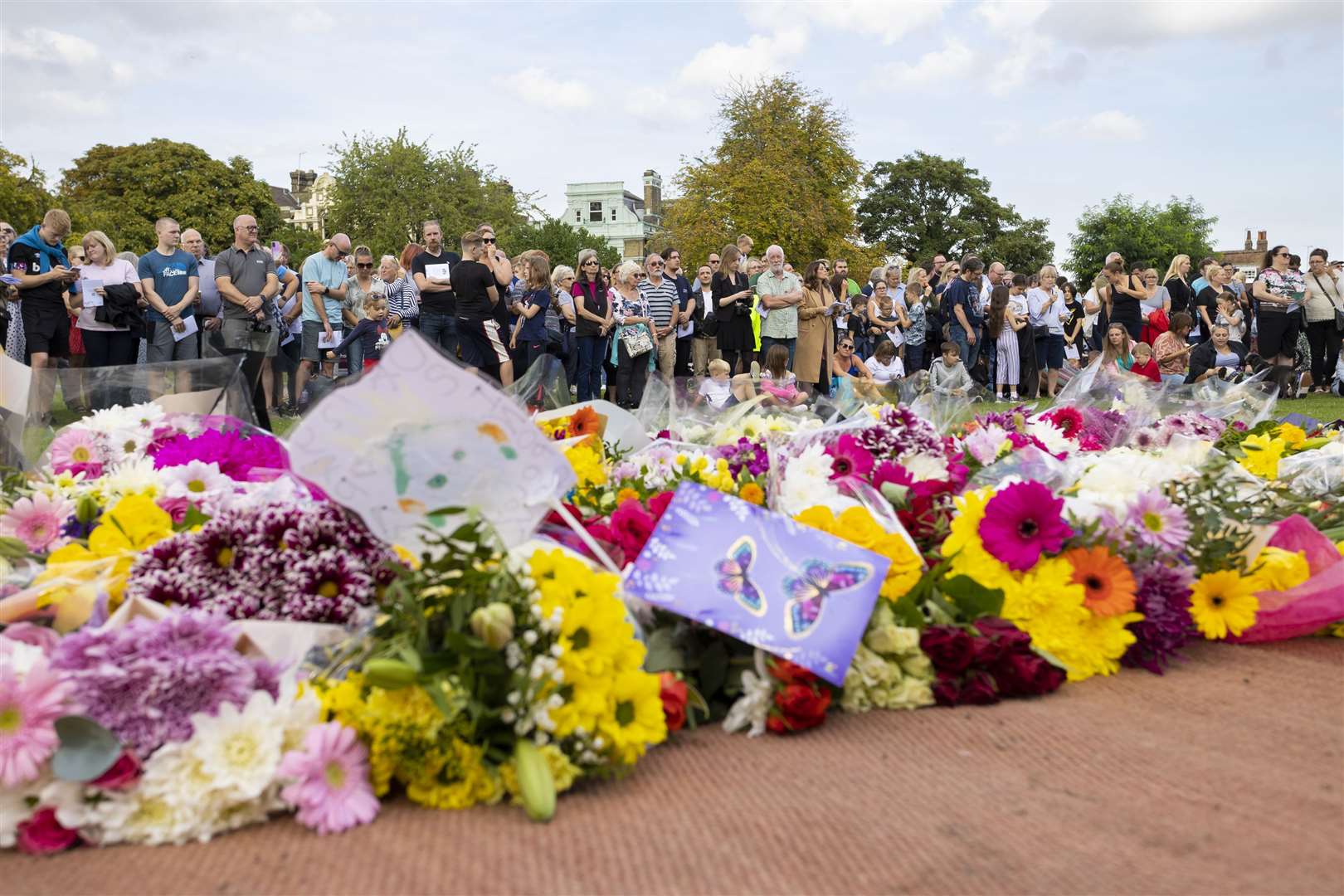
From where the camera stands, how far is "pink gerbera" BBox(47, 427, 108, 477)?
Answer: 4.14 m

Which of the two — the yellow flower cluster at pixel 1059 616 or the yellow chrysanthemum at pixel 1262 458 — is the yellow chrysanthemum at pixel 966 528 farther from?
the yellow chrysanthemum at pixel 1262 458

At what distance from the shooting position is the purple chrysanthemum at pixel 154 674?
7.31ft

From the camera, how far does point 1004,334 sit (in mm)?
15336

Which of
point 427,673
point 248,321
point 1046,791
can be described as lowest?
point 1046,791

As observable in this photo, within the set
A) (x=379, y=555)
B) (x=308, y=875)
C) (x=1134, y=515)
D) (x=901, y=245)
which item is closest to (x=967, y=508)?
(x=1134, y=515)

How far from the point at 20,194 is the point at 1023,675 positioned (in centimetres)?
3218

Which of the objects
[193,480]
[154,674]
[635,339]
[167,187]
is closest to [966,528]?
[154,674]

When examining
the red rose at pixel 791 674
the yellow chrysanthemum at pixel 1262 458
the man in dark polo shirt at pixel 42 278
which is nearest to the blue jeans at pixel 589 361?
the man in dark polo shirt at pixel 42 278

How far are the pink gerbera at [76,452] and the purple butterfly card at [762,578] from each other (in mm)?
2346

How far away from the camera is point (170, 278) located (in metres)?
9.91

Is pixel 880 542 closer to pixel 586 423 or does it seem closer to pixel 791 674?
pixel 791 674

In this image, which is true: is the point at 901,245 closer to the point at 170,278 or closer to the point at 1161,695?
the point at 170,278

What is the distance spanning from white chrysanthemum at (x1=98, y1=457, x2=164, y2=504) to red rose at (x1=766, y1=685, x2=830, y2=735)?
2.13m

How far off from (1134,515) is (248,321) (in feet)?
28.4
